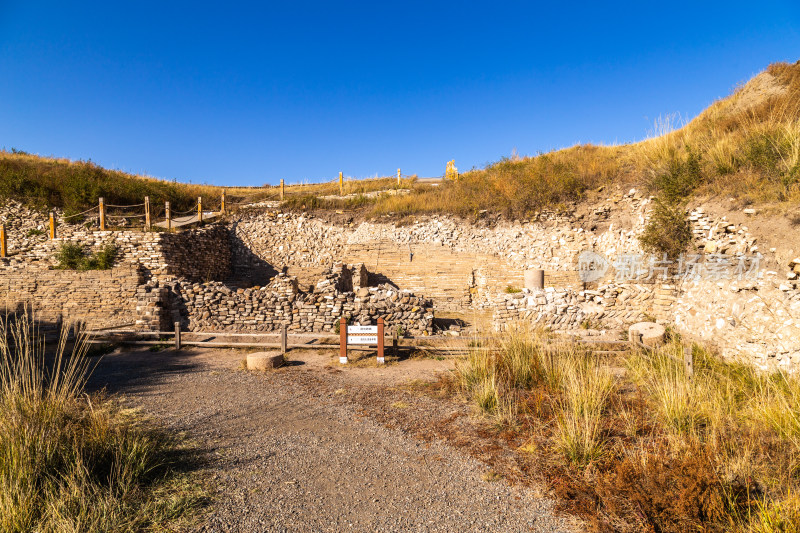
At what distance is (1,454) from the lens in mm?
3607

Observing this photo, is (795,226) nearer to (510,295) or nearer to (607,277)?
(607,277)

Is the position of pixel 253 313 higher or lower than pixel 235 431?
higher

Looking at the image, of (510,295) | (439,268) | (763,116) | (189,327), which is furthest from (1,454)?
(763,116)

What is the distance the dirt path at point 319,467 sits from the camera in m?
3.74

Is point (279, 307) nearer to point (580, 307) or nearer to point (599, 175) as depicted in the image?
point (580, 307)

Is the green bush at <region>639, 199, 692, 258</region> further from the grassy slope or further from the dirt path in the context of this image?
the dirt path

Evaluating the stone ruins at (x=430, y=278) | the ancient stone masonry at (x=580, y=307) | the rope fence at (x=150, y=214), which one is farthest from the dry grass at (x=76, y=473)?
the rope fence at (x=150, y=214)

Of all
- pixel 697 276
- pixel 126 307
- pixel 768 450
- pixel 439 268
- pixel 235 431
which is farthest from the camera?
pixel 439 268

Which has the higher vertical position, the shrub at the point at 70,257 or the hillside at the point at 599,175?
the hillside at the point at 599,175

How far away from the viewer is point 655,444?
4426 mm

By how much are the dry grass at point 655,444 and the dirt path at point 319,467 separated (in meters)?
0.66

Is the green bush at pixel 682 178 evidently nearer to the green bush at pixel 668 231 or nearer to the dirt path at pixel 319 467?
the green bush at pixel 668 231

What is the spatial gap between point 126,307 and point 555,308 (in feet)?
49.1

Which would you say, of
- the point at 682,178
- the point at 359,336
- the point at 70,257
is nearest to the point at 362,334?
the point at 359,336
